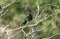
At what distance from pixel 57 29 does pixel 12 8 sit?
92cm

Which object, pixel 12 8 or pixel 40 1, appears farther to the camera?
pixel 12 8

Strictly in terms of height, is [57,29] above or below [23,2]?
below

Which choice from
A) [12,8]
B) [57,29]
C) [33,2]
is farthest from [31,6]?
[57,29]

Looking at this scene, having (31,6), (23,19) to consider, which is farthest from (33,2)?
(23,19)

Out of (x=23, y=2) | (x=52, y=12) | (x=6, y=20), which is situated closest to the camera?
(x=52, y=12)

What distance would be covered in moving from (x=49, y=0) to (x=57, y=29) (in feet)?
2.14

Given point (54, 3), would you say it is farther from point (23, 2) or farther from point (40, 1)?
point (23, 2)

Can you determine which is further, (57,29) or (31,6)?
(57,29)

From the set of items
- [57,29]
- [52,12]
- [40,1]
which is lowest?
[57,29]

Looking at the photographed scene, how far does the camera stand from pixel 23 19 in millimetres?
3893

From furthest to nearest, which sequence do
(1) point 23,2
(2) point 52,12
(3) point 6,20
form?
(3) point 6,20, (1) point 23,2, (2) point 52,12

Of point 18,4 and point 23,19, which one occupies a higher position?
point 18,4

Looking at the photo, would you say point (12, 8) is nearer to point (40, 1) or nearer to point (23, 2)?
point (23, 2)

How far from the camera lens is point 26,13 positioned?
3967 millimetres
